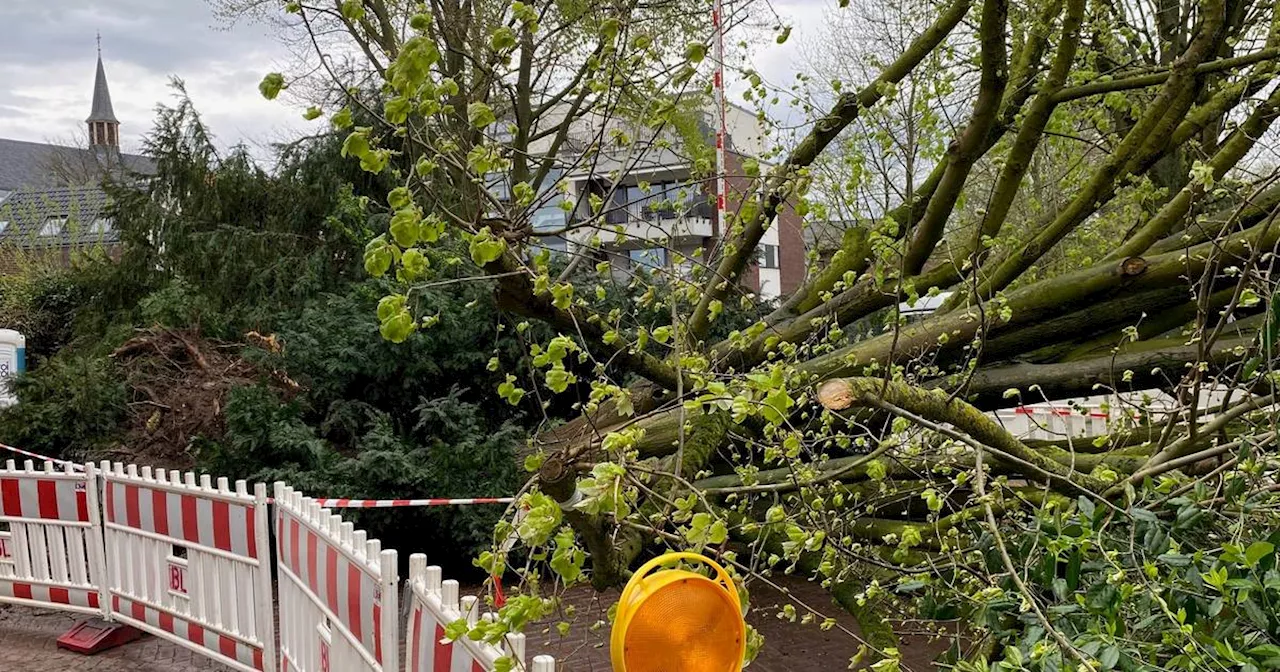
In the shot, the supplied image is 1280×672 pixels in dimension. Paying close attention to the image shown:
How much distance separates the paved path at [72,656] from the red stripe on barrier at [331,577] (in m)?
2.18

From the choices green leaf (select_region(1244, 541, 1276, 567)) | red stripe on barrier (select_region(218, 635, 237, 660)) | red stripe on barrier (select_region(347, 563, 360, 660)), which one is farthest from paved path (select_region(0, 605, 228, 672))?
green leaf (select_region(1244, 541, 1276, 567))

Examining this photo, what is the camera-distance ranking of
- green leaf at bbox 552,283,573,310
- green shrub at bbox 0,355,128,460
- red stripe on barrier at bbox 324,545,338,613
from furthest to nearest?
green shrub at bbox 0,355,128,460 < red stripe on barrier at bbox 324,545,338,613 < green leaf at bbox 552,283,573,310

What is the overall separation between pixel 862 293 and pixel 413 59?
4193 millimetres

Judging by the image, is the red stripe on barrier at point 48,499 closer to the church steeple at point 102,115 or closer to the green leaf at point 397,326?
the green leaf at point 397,326

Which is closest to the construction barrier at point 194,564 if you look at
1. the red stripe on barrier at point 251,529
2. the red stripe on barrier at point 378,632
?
the red stripe on barrier at point 251,529

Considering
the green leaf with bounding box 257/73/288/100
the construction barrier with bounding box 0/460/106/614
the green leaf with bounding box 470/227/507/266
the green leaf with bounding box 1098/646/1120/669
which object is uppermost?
the green leaf with bounding box 257/73/288/100

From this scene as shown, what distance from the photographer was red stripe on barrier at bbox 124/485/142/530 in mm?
6004

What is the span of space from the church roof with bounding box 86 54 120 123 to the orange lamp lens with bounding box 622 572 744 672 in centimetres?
7828

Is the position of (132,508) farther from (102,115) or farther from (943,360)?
(102,115)

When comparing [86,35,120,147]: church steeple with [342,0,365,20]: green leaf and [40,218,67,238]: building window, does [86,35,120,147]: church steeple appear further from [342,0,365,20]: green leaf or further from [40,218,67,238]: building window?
[342,0,365,20]: green leaf

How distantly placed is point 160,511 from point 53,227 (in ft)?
110

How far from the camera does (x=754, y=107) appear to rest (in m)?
6.57

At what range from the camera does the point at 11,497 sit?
21.9 ft

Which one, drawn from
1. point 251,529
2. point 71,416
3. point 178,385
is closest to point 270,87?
point 251,529
